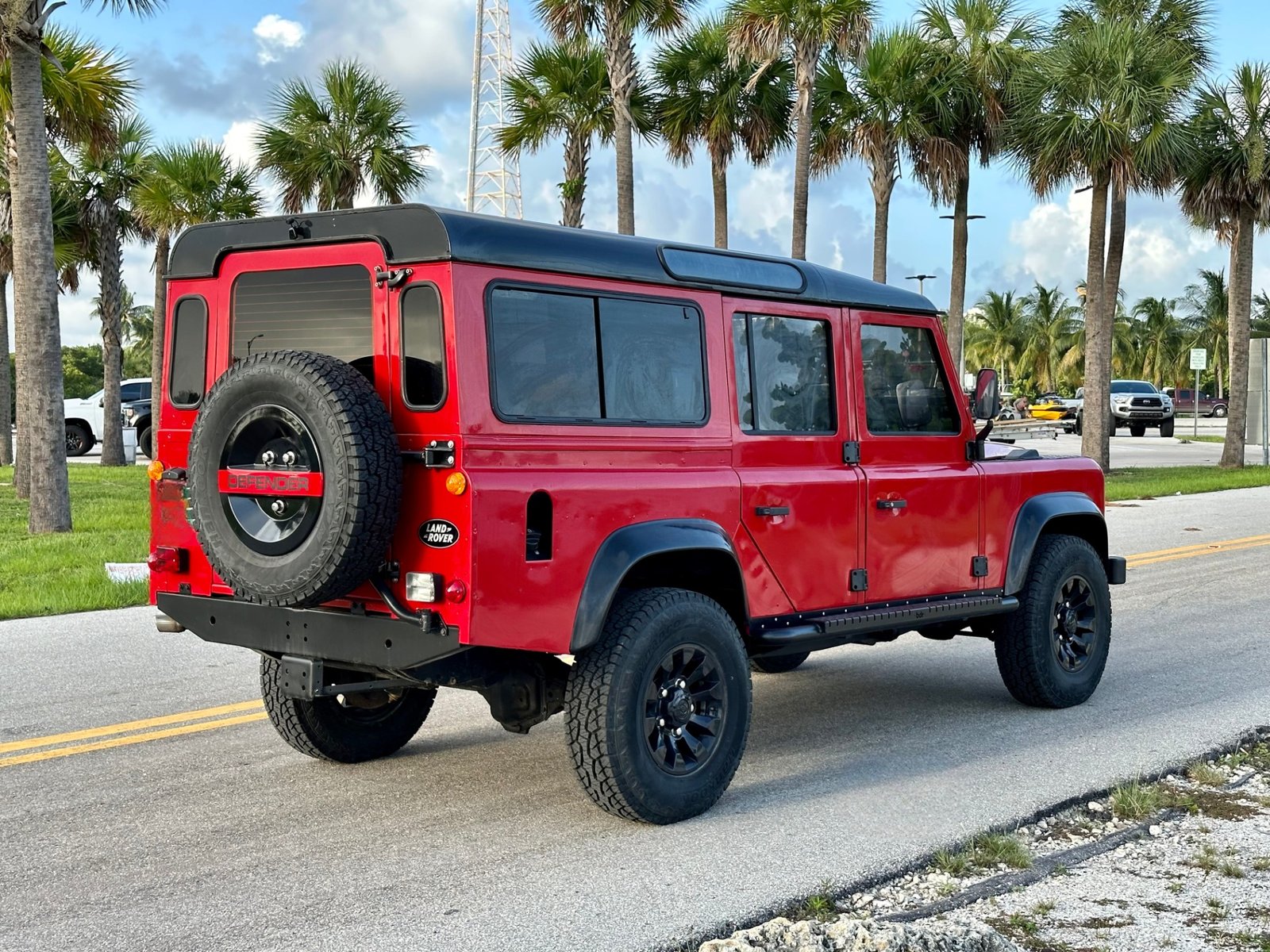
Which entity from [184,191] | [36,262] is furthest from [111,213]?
[36,262]

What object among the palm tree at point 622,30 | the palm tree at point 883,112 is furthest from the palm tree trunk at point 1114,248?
the palm tree at point 622,30

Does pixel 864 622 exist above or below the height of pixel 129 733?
above

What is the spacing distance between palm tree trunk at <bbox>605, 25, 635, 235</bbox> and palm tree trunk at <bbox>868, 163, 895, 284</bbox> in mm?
7142

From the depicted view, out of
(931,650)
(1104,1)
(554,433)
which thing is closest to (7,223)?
(1104,1)

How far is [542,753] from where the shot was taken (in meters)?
6.32

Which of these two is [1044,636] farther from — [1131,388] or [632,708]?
[1131,388]

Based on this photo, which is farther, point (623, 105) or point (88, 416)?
point (88, 416)

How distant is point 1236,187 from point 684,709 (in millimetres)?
28618

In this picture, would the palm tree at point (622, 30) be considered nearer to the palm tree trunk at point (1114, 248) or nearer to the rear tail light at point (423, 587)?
the palm tree trunk at point (1114, 248)

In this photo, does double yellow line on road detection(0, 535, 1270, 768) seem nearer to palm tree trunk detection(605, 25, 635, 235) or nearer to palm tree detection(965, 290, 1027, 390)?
palm tree trunk detection(605, 25, 635, 235)

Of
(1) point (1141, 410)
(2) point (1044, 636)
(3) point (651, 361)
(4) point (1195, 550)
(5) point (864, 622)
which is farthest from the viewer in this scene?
(1) point (1141, 410)

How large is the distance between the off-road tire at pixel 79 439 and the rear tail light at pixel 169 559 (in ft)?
99.6

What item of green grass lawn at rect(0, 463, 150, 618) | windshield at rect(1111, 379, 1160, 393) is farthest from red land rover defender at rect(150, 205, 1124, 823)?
windshield at rect(1111, 379, 1160, 393)

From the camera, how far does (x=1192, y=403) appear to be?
87.6 metres
